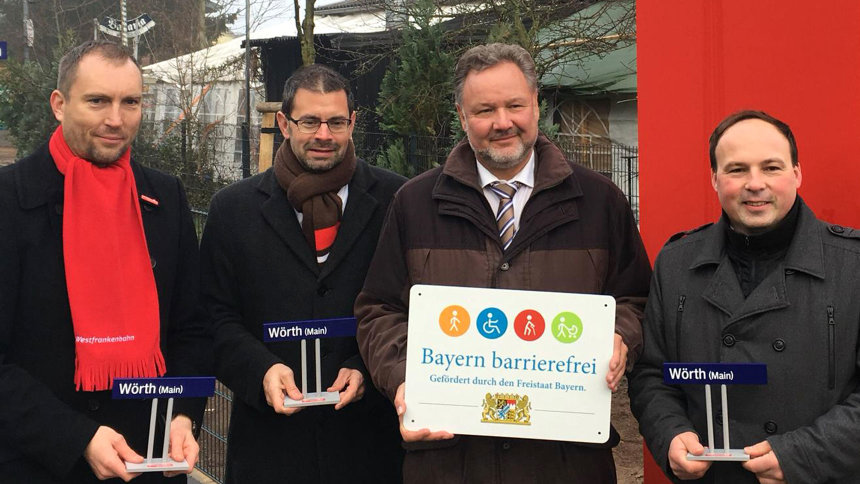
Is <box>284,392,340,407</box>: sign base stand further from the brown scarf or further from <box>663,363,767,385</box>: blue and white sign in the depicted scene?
<box>663,363,767,385</box>: blue and white sign

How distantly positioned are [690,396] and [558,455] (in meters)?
0.48

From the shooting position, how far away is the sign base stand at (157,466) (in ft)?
10.1

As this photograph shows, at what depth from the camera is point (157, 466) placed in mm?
3084

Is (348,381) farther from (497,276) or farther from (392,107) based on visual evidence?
(392,107)

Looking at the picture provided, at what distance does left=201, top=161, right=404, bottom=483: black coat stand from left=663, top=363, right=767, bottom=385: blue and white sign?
135cm

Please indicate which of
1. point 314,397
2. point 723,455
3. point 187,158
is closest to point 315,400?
point 314,397

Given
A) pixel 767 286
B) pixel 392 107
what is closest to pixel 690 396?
pixel 767 286

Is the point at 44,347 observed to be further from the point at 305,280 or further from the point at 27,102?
the point at 27,102

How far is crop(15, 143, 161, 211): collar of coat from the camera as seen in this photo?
3309mm

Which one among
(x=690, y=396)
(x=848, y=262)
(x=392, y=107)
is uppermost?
(x=392, y=107)

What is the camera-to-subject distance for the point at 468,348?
10.5 ft

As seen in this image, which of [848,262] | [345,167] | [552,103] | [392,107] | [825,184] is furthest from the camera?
[552,103]

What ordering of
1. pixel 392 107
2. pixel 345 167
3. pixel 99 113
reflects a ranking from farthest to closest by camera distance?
pixel 392 107, pixel 345 167, pixel 99 113

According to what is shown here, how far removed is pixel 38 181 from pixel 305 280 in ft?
3.43
